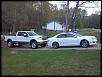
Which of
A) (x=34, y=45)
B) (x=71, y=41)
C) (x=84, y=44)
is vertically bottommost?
(x=34, y=45)

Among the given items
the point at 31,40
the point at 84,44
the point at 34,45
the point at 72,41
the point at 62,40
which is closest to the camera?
the point at 84,44

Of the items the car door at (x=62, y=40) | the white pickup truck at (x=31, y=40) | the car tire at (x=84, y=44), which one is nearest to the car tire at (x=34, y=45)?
the white pickup truck at (x=31, y=40)

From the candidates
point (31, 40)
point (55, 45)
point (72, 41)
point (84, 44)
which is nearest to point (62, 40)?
point (55, 45)

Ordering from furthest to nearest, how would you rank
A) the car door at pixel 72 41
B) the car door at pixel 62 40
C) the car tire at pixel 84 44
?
the car door at pixel 62 40, the car door at pixel 72 41, the car tire at pixel 84 44

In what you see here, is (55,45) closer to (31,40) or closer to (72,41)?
(72,41)

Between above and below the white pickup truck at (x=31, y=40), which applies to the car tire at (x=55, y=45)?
below

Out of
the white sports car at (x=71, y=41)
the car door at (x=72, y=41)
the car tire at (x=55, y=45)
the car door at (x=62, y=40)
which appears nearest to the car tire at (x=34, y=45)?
the white sports car at (x=71, y=41)

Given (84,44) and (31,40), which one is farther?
(31,40)

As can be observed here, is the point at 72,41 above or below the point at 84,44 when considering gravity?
above

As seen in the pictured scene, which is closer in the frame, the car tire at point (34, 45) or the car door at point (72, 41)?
the car door at point (72, 41)

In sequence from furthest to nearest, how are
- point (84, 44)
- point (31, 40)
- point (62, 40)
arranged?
point (31, 40) < point (62, 40) < point (84, 44)

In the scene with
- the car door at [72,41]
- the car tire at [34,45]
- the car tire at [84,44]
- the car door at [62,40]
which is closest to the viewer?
the car tire at [84,44]

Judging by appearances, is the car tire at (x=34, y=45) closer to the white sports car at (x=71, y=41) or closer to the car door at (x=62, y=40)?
the white sports car at (x=71, y=41)

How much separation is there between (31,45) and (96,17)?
53.5ft
